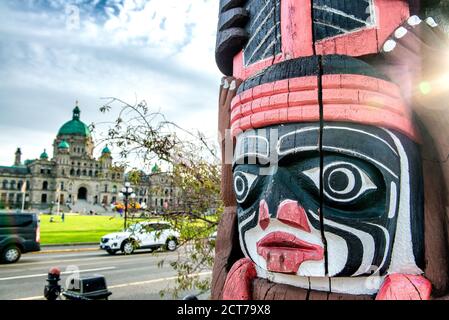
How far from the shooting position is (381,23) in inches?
52.3

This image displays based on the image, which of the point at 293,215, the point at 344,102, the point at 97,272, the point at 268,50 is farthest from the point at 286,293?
the point at 97,272

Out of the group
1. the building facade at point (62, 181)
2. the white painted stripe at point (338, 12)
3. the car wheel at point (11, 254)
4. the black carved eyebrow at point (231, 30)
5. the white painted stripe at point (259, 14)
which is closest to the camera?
the white painted stripe at point (338, 12)

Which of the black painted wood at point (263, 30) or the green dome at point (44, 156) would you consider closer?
the black painted wood at point (263, 30)

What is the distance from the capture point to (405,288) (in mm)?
1097

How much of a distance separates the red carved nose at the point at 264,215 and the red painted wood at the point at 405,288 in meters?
0.41

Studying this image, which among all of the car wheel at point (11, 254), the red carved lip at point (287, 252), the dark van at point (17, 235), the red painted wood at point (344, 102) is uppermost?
the red painted wood at point (344, 102)

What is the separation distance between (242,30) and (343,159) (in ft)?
3.21

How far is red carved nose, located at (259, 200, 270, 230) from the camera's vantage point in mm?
1228

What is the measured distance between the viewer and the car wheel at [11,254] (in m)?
8.07

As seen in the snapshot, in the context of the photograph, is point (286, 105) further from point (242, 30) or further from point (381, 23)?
point (242, 30)

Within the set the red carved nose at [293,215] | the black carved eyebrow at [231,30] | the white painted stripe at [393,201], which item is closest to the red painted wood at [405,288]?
the white painted stripe at [393,201]

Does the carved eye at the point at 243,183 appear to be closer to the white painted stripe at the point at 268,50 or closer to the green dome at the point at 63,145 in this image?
the white painted stripe at the point at 268,50

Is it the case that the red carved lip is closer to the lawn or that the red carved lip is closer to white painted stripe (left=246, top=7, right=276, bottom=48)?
white painted stripe (left=246, top=7, right=276, bottom=48)

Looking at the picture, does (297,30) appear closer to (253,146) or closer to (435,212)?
(253,146)
